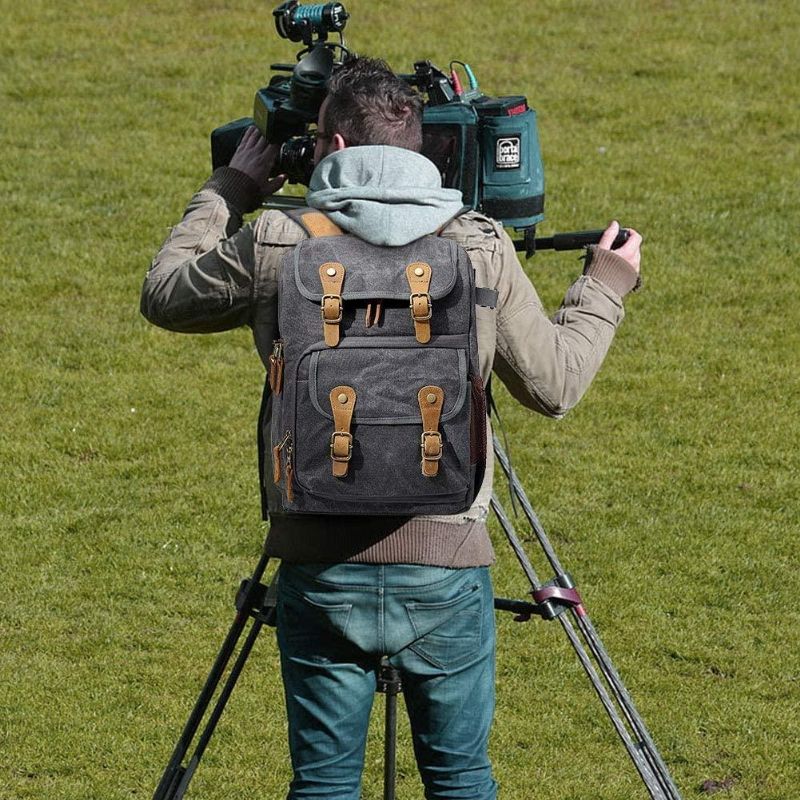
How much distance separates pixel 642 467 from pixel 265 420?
13.7 ft

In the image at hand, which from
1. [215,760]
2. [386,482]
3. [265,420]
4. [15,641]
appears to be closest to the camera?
[386,482]

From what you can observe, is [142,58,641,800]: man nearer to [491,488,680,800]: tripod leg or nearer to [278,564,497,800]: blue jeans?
[278,564,497,800]: blue jeans

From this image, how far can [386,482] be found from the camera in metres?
3.35

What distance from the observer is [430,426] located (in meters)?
3.34

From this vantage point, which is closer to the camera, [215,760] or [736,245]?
[215,760]

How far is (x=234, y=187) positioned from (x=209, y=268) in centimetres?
37

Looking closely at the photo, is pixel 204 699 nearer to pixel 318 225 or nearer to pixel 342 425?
pixel 342 425

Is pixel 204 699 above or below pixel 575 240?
below

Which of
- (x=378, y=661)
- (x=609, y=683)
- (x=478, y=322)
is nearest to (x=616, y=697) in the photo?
(x=609, y=683)

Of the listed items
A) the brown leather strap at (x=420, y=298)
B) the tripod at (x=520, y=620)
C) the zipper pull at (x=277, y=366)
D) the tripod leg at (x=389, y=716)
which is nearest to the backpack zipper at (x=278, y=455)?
the zipper pull at (x=277, y=366)

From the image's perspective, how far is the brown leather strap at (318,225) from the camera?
3.42 m

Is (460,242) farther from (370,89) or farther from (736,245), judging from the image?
(736,245)

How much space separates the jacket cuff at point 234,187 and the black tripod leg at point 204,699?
86 centimetres

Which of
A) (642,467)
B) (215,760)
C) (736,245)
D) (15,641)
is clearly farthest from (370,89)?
(736,245)
